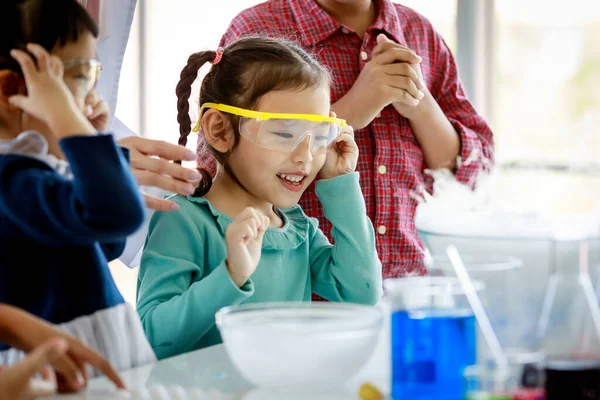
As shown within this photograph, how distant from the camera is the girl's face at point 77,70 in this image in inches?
42.1

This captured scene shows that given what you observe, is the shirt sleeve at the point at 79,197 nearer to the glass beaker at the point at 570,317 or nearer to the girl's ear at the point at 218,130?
the glass beaker at the point at 570,317

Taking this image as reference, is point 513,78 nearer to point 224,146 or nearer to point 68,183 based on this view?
point 224,146

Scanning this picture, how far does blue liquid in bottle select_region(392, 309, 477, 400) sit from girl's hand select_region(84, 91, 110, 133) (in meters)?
0.58

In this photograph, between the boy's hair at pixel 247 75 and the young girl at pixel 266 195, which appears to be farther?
the boy's hair at pixel 247 75

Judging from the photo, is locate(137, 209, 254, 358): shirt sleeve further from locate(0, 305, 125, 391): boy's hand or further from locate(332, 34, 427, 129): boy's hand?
locate(332, 34, 427, 129): boy's hand

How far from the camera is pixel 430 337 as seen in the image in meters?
0.77

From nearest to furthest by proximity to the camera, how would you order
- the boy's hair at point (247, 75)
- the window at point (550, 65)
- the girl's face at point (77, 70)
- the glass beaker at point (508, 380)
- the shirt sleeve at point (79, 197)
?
the glass beaker at point (508, 380), the shirt sleeve at point (79, 197), the girl's face at point (77, 70), the boy's hair at point (247, 75), the window at point (550, 65)

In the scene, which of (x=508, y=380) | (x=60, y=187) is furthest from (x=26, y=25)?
(x=508, y=380)

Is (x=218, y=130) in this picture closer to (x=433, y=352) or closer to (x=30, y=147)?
(x=30, y=147)

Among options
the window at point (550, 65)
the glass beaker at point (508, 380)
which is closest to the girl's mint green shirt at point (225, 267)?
the glass beaker at point (508, 380)

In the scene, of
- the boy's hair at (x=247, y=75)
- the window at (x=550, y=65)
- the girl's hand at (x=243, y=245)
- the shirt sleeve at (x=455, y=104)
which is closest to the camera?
the girl's hand at (x=243, y=245)

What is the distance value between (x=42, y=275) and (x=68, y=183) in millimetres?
155

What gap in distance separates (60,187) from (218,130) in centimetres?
66

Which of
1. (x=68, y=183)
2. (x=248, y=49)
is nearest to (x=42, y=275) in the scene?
(x=68, y=183)
